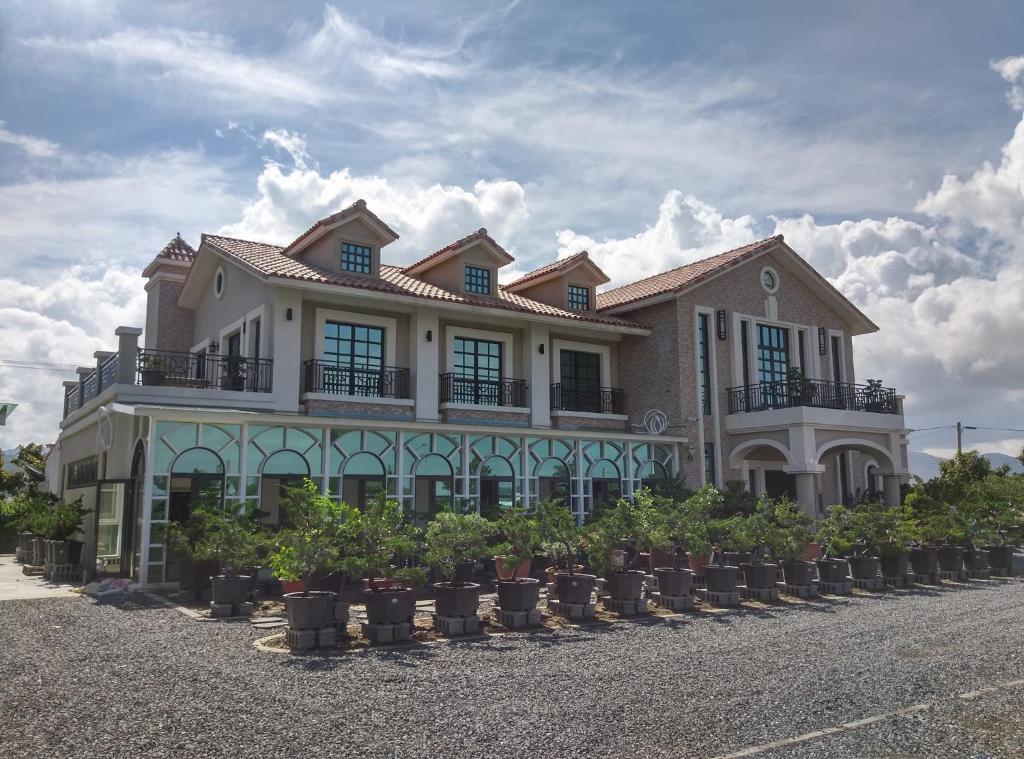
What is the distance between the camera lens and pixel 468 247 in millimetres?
21766

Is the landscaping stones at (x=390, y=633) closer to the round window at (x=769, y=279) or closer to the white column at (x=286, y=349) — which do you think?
the white column at (x=286, y=349)

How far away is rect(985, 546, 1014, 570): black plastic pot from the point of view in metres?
18.5

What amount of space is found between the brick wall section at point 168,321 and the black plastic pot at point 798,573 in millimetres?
17976

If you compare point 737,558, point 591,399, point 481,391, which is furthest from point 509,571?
point 591,399

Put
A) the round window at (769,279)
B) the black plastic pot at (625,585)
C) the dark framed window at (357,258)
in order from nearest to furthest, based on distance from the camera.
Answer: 1. the black plastic pot at (625,585)
2. the dark framed window at (357,258)
3. the round window at (769,279)

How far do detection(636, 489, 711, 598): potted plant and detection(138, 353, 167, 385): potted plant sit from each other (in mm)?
10405

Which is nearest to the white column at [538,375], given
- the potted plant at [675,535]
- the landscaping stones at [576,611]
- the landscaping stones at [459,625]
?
the potted plant at [675,535]

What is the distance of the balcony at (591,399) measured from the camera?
75.9 feet

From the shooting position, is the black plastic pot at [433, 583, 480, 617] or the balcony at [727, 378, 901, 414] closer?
the black plastic pot at [433, 583, 480, 617]

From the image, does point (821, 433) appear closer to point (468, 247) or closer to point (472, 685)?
point (468, 247)

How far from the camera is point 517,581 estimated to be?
11133 mm

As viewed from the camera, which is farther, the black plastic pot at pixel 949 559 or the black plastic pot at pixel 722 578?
the black plastic pot at pixel 949 559

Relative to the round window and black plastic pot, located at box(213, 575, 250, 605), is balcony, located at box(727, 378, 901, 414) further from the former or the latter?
black plastic pot, located at box(213, 575, 250, 605)

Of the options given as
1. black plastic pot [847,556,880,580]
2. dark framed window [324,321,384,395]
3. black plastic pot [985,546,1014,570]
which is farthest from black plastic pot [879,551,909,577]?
dark framed window [324,321,384,395]
